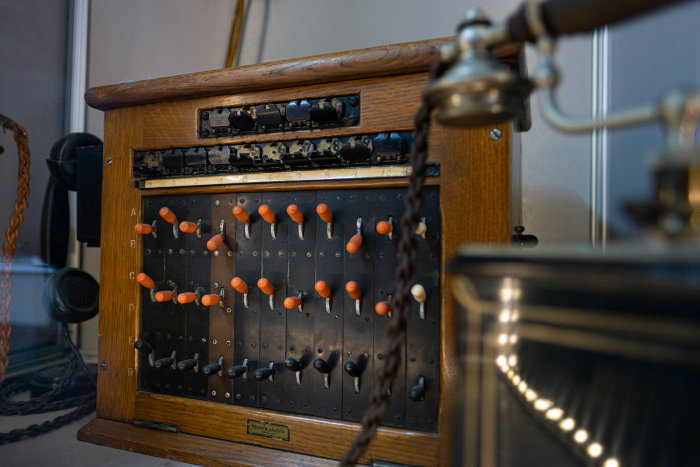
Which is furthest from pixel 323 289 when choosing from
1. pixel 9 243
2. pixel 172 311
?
pixel 9 243

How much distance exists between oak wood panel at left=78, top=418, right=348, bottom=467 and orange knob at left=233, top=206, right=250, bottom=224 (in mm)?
448

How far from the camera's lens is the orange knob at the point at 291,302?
0.81 metres

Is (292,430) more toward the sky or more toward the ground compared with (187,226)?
more toward the ground

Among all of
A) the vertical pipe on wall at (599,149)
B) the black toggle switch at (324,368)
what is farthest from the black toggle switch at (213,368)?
the vertical pipe on wall at (599,149)

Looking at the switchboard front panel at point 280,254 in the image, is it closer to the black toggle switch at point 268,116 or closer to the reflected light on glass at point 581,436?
the black toggle switch at point 268,116

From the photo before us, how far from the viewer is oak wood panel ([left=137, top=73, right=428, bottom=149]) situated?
0.80 m

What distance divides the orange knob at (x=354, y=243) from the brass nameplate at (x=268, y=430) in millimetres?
375

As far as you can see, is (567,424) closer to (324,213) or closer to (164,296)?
(324,213)

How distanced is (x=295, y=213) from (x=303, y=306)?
18 centimetres

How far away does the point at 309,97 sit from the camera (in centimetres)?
86

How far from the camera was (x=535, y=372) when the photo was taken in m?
0.42

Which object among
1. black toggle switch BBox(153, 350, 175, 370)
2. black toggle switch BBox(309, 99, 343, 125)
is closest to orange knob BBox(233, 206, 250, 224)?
black toggle switch BBox(309, 99, 343, 125)

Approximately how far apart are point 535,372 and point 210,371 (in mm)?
661

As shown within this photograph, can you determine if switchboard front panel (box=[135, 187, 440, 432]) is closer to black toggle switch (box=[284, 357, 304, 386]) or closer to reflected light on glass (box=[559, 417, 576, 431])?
black toggle switch (box=[284, 357, 304, 386])
